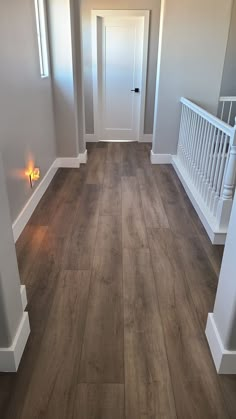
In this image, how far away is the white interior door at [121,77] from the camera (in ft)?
17.8

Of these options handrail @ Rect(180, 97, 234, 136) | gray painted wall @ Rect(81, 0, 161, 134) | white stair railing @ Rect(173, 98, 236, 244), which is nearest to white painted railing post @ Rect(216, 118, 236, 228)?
white stair railing @ Rect(173, 98, 236, 244)

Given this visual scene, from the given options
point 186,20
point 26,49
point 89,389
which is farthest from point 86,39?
point 89,389

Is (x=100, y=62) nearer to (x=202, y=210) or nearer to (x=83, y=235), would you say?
(x=202, y=210)

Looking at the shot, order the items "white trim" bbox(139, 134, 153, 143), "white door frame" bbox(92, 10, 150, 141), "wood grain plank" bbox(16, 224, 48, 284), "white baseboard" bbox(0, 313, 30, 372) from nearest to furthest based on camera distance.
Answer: "white baseboard" bbox(0, 313, 30, 372)
"wood grain plank" bbox(16, 224, 48, 284)
"white door frame" bbox(92, 10, 150, 141)
"white trim" bbox(139, 134, 153, 143)

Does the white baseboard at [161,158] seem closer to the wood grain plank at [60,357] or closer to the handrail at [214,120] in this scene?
the handrail at [214,120]

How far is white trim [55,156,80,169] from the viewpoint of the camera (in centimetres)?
469

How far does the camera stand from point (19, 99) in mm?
2914

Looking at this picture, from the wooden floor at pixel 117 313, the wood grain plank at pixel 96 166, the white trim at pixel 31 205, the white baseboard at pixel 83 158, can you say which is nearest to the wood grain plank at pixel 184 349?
the wooden floor at pixel 117 313

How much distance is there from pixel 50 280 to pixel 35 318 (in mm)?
380

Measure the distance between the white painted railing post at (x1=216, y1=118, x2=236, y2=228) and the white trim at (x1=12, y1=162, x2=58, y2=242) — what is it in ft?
5.91

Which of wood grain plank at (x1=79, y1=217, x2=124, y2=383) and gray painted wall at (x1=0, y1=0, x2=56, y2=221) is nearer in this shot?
wood grain plank at (x1=79, y1=217, x2=124, y2=383)

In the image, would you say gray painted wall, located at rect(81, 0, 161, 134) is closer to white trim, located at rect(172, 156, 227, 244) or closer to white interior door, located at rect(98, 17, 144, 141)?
white interior door, located at rect(98, 17, 144, 141)

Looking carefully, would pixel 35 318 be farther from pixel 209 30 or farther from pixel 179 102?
pixel 209 30

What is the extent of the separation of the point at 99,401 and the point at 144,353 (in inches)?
14.2
